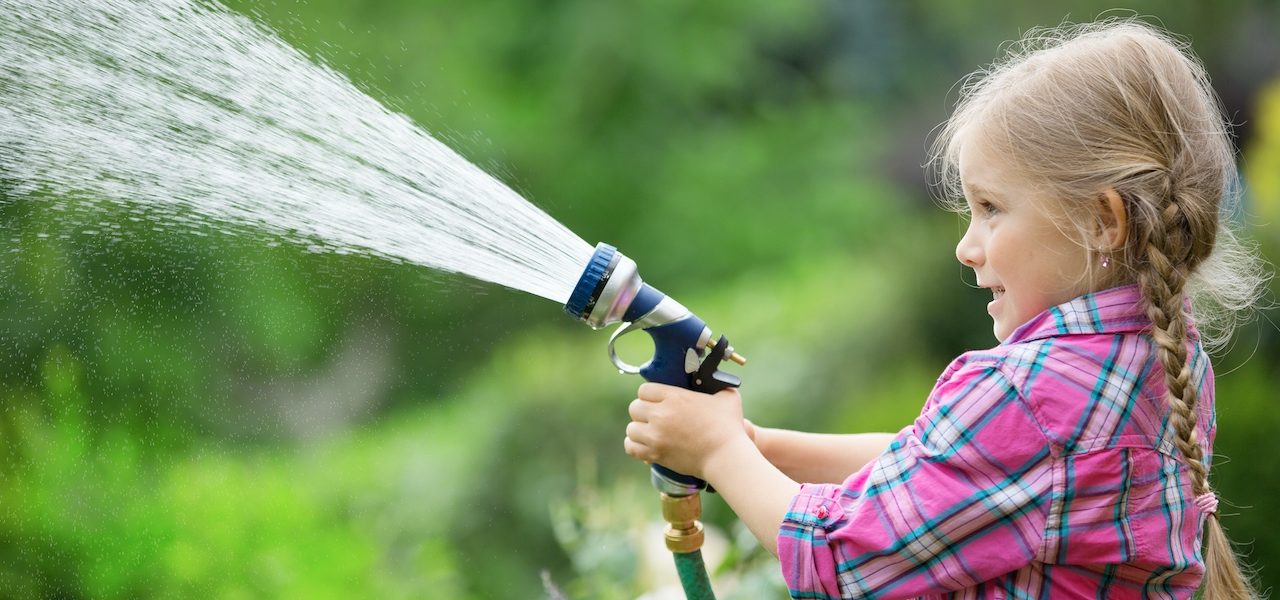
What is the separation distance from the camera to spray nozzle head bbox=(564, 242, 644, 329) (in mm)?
1509

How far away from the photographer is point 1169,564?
4.63 ft

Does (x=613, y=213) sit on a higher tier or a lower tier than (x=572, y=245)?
lower

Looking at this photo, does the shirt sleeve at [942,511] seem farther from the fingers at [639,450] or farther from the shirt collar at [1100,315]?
the fingers at [639,450]

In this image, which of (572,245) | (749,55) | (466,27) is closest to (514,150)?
(466,27)

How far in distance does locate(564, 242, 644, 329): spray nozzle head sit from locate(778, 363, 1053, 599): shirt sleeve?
0.35 m

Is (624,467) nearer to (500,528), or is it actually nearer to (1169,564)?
(500,528)

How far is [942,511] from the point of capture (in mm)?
1376

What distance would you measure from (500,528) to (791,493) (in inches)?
69.0

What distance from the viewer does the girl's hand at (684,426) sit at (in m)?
1.56

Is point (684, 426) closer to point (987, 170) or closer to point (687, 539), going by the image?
point (687, 539)

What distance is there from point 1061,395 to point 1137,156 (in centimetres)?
31

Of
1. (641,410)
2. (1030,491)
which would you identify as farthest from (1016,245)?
(641,410)

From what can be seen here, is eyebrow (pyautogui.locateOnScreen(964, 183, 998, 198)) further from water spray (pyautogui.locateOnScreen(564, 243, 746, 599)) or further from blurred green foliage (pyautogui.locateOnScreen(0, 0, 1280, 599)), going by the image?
blurred green foliage (pyautogui.locateOnScreen(0, 0, 1280, 599))

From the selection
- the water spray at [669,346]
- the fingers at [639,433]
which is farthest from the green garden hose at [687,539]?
the fingers at [639,433]
